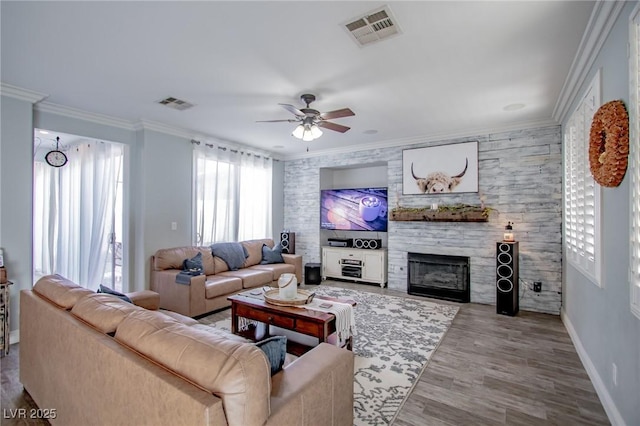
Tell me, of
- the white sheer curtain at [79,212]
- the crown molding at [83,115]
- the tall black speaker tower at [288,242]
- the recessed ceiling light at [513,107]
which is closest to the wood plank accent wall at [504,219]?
the recessed ceiling light at [513,107]

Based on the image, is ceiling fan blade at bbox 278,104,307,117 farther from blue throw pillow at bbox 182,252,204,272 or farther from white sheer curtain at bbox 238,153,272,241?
white sheer curtain at bbox 238,153,272,241

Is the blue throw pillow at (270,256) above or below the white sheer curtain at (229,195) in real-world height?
below

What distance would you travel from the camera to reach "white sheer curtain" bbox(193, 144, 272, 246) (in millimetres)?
5297

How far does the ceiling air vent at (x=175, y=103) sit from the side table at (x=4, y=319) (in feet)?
8.15

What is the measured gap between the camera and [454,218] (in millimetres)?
4938

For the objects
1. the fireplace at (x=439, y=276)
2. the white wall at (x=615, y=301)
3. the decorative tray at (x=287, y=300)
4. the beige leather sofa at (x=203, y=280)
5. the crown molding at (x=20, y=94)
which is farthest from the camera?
the fireplace at (x=439, y=276)

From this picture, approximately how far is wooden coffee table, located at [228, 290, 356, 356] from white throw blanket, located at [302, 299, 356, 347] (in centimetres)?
5

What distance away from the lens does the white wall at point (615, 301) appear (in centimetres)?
182

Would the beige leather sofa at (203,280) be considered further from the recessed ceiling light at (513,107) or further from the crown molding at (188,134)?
the recessed ceiling light at (513,107)

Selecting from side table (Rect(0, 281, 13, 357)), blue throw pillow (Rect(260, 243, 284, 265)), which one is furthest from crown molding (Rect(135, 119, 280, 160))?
side table (Rect(0, 281, 13, 357))

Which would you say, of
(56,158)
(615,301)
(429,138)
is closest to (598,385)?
(615,301)

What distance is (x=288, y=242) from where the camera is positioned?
6535 mm

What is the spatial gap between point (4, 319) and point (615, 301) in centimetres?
520

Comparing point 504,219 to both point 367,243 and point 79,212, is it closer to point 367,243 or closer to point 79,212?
point 367,243
